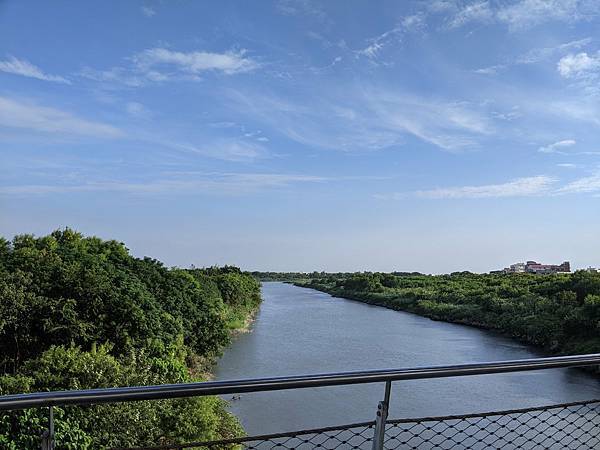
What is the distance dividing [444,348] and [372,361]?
12.6 ft

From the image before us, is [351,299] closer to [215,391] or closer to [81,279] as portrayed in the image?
[81,279]

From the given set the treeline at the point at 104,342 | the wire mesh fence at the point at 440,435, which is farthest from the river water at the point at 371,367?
the treeline at the point at 104,342

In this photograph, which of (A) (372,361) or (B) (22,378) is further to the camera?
(A) (372,361)

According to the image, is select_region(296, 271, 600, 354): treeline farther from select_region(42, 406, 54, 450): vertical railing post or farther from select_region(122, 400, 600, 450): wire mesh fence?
select_region(42, 406, 54, 450): vertical railing post

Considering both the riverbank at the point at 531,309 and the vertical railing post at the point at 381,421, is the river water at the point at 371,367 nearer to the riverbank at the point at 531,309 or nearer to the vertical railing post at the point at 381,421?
the riverbank at the point at 531,309

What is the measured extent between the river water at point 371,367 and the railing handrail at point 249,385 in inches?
161

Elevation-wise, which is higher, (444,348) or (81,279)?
(81,279)

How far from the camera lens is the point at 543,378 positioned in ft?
45.9

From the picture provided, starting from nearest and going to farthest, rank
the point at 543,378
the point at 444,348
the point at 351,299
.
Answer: the point at 543,378
the point at 444,348
the point at 351,299

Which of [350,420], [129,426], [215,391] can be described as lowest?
[350,420]

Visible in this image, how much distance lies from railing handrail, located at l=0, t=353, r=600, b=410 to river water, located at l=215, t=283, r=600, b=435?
4.10 metres

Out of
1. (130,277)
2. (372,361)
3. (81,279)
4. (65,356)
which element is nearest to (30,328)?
(81,279)

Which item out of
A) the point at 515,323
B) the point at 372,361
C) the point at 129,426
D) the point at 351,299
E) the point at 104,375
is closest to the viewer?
the point at 129,426

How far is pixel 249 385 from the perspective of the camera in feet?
4.10
